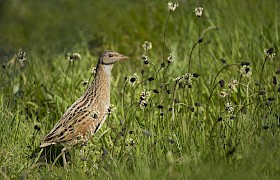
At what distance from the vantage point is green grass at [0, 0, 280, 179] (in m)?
5.86

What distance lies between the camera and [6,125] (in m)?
7.11

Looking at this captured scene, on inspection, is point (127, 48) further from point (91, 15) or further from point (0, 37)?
point (0, 37)

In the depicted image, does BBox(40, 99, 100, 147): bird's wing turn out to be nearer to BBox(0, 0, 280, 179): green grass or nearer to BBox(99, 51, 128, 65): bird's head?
BBox(0, 0, 280, 179): green grass

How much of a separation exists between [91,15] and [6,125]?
5093 millimetres

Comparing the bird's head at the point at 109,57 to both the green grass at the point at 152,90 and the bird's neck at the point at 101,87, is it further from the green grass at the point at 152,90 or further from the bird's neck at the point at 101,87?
the green grass at the point at 152,90

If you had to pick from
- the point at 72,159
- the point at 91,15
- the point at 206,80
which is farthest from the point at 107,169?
the point at 91,15

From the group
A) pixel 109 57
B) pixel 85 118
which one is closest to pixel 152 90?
pixel 109 57

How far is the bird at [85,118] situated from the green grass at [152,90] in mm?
157

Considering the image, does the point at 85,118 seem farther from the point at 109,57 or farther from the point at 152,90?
the point at 152,90

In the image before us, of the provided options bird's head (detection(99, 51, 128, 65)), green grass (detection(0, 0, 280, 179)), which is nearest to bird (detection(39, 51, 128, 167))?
bird's head (detection(99, 51, 128, 65))

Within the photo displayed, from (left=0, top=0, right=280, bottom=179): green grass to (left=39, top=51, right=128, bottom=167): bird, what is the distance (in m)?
0.16

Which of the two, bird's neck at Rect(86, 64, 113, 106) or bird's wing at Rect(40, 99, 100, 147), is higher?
bird's neck at Rect(86, 64, 113, 106)

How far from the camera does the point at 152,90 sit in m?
Answer: 7.38

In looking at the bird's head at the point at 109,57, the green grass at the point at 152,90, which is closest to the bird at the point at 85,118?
the bird's head at the point at 109,57
